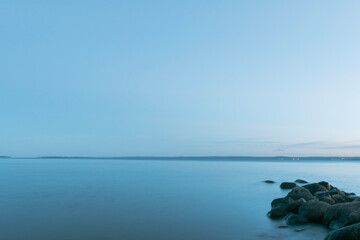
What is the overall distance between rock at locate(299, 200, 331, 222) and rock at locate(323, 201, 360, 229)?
340mm

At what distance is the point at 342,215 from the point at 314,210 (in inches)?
56.3

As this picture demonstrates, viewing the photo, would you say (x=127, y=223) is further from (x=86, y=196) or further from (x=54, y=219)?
(x=86, y=196)

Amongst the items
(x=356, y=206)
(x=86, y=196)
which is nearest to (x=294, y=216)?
(x=356, y=206)

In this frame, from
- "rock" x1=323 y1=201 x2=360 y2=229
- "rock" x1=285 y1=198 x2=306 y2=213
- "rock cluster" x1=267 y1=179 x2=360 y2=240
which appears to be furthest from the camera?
"rock" x1=285 y1=198 x2=306 y2=213

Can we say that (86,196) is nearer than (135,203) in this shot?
No

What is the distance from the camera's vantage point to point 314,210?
40.8 feet

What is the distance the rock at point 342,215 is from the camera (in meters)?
10.4

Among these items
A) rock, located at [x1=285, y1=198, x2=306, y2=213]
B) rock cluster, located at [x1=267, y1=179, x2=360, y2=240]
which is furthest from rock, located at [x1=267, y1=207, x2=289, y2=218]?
rock, located at [x1=285, y1=198, x2=306, y2=213]

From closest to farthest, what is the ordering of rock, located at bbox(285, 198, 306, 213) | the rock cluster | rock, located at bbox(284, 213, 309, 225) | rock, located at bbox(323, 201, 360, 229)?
the rock cluster < rock, located at bbox(323, 201, 360, 229) < rock, located at bbox(284, 213, 309, 225) < rock, located at bbox(285, 198, 306, 213)

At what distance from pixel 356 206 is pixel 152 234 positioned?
25.0ft

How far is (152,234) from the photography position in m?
11.3

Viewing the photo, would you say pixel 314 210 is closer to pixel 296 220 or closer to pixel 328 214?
pixel 328 214

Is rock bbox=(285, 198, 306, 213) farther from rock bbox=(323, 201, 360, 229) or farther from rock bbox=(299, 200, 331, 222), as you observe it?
rock bbox=(323, 201, 360, 229)

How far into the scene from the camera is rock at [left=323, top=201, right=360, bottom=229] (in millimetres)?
10438
